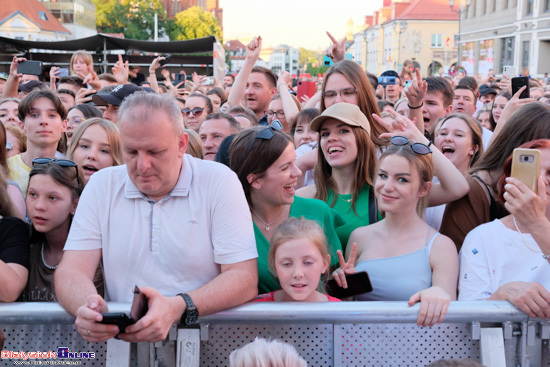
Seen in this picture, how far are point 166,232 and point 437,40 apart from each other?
9781 cm

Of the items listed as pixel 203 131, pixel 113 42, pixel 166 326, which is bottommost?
pixel 166 326

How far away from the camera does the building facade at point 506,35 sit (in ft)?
154

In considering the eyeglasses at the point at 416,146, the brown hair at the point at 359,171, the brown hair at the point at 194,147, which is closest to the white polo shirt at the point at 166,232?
the eyeglasses at the point at 416,146

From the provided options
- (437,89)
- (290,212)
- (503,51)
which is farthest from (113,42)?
(503,51)

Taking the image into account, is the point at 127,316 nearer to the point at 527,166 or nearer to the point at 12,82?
the point at 527,166

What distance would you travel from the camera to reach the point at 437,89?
273 inches

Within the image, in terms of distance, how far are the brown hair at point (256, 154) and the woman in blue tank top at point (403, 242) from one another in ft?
2.05

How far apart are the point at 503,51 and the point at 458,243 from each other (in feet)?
185

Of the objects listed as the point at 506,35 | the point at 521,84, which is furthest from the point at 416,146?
the point at 506,35

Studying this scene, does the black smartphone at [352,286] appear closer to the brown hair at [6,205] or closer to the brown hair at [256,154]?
the brown hair at [256,154]

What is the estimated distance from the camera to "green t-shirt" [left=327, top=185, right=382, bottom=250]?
153 inches

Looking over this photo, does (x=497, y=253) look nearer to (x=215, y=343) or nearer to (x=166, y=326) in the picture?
(x=215, y=343)

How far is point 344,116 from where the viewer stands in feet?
13.6

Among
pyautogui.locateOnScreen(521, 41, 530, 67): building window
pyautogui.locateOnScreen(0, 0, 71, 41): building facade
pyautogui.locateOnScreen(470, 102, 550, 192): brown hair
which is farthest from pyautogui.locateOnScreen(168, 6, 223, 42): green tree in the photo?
pyautogui.locateOnScreen(470, 102, 550, 192): brown hair
